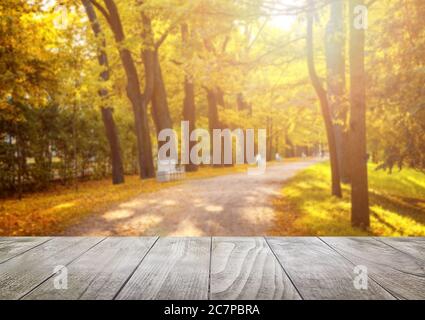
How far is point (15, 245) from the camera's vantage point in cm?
228

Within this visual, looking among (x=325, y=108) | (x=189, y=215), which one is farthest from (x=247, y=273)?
(x=325, y=108)

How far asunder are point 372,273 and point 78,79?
14525mm

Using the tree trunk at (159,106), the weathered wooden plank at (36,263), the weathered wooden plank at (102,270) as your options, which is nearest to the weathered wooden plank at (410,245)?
the weathered wooden plank at (102,270)

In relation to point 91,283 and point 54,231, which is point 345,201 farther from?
point 91,283

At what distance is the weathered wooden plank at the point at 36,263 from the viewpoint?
4.98 ft

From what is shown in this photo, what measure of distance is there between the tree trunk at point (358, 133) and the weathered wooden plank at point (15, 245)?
7397 mm

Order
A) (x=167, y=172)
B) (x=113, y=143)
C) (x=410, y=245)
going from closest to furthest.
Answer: (x=410, y=245) < (x=167, y=172) < (x=113, y=143)

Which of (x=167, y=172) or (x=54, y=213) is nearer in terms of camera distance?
(x=54, y=213)

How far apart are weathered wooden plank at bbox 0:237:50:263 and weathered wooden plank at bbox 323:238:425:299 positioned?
1.65 metres

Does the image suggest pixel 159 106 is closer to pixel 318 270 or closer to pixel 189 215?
pixel 189 215

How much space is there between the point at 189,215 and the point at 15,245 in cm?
750

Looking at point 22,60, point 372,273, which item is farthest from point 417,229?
point 22,60

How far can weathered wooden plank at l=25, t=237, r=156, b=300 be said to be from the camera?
56.7 inches

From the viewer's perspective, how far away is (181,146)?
26844 mm
